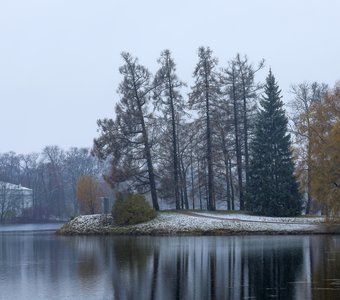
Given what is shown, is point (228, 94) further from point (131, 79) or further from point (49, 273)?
point (49, 273)

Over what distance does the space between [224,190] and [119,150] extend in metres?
11.5

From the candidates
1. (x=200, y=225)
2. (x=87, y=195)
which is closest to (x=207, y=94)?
(x=200, y=225)

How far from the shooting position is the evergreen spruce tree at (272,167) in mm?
45656

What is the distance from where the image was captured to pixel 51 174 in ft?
360

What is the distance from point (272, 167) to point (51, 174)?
2733 inches

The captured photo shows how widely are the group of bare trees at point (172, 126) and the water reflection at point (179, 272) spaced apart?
1757 cm

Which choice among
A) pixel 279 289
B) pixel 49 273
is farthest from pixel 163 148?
pixel 279 289

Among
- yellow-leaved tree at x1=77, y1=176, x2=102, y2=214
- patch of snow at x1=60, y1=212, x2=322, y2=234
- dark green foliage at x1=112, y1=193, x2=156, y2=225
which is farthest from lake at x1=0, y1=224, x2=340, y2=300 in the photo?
yellow-leaved tree at x1=77, y1=176, x2=102, y2=214

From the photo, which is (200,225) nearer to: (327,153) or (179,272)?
(327,153)

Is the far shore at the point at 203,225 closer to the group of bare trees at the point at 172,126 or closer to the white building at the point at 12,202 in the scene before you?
the group of bare trees at the point at 172,126

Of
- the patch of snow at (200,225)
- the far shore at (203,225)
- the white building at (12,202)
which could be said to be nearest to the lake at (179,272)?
the far shore at (203,225)

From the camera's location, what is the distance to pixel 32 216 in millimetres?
103375

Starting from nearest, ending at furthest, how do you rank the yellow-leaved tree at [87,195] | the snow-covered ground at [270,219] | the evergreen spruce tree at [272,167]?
the snow-covered ground at [270,219], the evergreen spruce tree at [272,167], the yellow-leaved tree at [87,195]

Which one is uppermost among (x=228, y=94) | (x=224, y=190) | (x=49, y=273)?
(x=228, y=94)
